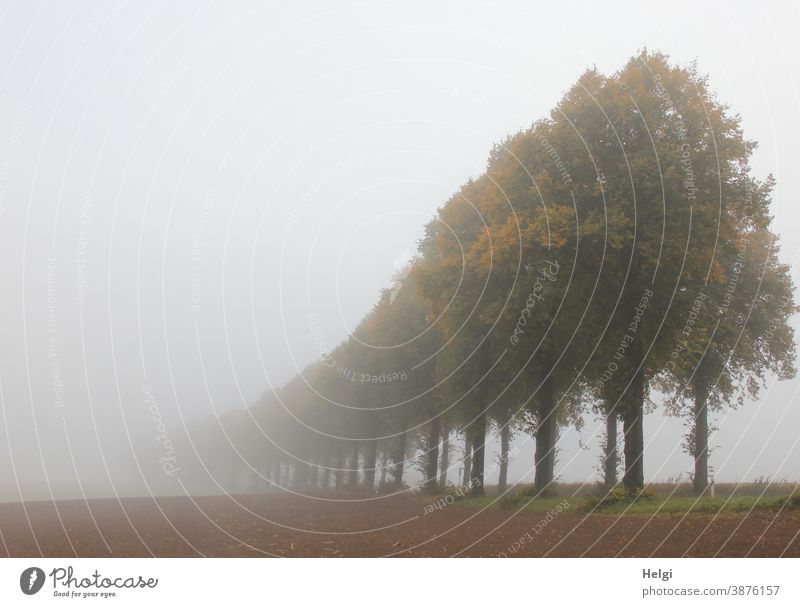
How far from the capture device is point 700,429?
27797 mm

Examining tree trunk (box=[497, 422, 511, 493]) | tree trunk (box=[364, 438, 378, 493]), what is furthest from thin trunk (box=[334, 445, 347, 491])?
tree trunk (box=[497, 422, 511, 493])

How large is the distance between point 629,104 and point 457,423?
725 inches

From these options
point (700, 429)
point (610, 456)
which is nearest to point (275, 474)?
point (610, 456)

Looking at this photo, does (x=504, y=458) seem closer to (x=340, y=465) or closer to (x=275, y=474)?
(x=340, y=465)

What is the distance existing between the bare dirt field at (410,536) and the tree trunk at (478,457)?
770 cm

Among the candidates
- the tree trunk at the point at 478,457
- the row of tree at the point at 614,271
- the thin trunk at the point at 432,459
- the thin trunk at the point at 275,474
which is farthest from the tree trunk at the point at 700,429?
the thin trunk at the point at 275,474

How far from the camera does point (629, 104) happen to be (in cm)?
2002

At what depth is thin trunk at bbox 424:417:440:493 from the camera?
1229 inches

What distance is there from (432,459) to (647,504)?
1579cm

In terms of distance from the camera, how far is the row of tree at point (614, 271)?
1939cm

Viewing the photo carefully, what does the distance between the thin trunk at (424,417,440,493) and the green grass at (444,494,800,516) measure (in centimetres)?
688

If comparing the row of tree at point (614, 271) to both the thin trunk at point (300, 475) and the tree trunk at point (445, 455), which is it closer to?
the tree trunk at point (445, 455)

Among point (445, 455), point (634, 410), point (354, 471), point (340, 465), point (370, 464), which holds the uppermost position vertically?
point (634, 410)
